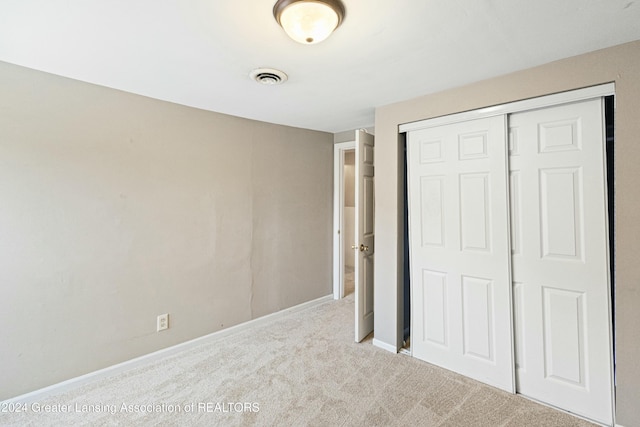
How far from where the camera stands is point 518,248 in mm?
1980

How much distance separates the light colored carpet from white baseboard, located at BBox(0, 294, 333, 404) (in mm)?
52

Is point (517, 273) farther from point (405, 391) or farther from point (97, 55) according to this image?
point (97, 55)

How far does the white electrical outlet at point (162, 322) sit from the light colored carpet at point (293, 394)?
0.26m

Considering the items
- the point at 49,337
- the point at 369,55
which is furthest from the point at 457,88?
the point at 49,337

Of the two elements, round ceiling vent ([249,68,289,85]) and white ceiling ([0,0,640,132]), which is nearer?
white ceiling ([0,0,640,132])

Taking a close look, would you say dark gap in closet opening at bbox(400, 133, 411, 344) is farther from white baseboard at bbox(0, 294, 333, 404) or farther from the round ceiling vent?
white baseboard at bbox(0, 294, 333, 404)

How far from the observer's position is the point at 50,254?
194 centimetres

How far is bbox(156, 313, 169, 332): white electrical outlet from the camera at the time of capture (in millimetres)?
2414

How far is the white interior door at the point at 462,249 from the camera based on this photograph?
202 cm

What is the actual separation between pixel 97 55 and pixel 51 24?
0.29m

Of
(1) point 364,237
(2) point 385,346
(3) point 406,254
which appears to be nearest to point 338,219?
(1) point 364,237

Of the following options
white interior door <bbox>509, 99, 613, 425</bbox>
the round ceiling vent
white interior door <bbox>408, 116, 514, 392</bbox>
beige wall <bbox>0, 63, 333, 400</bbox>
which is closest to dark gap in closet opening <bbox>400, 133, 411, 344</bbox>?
white interior door <bbox>408, 116, 514, 392</bbox>

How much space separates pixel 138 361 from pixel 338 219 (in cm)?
258

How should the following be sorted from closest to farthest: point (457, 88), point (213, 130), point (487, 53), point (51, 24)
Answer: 1. point (51, 24)
2. point (487, 53)
3. point (457, 88)
4. point (213, 130)
